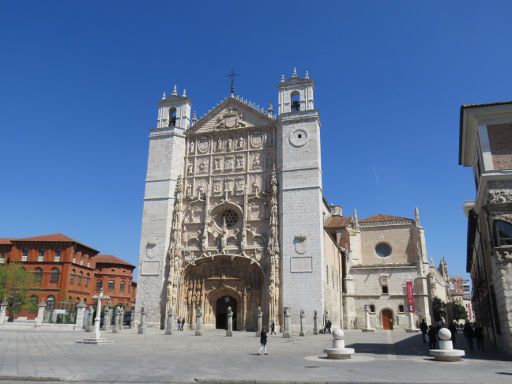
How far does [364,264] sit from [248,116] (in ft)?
68.2

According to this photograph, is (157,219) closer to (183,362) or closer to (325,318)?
(325,318)

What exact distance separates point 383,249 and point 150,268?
25346 mm

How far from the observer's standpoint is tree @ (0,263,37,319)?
1708 inches

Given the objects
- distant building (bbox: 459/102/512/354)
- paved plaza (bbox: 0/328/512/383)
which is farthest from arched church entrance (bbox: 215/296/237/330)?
distant building (bbox: 459/102/512/354)

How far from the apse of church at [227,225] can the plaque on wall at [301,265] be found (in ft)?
4.14

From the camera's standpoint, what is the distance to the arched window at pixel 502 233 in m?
14.8

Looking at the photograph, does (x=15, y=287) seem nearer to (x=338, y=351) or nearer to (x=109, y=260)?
(x=109, y=260)

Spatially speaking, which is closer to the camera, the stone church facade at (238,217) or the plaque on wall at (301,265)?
the plaque on wall at (301,265)

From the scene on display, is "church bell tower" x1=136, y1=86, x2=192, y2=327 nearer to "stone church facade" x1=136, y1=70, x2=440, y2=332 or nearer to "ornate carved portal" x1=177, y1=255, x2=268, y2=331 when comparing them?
"stone church facade" x1=136, y1=70, x2=440, y2=332

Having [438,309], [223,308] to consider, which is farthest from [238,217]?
[438,309]

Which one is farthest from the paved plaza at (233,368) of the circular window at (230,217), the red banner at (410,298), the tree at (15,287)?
the tree at (15,287)

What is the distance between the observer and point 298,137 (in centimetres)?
3328

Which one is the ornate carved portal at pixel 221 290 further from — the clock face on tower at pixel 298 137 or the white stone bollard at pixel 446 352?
the white stone bollard at pixel 446 352

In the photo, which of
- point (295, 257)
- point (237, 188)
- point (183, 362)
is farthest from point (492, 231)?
point (237, 188)
